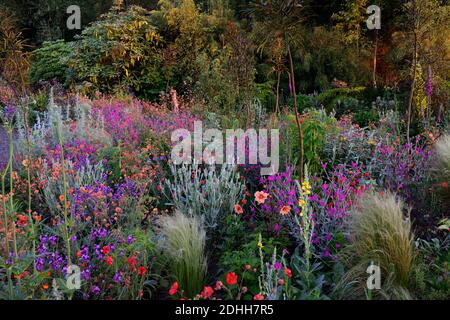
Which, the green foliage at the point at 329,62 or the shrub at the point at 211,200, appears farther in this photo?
the green foliage at the point at 329,62

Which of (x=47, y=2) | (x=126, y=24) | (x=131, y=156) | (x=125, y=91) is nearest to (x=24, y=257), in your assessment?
(x=131, y=156)

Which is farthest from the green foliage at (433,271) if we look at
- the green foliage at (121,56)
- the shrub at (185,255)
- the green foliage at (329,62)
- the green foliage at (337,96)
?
the green foliage at (121,56)

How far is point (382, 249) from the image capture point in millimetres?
2715

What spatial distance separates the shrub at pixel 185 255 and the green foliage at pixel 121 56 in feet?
27.4

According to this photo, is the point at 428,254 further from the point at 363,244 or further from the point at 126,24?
the point at 126,24

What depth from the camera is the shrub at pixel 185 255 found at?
2.83 m

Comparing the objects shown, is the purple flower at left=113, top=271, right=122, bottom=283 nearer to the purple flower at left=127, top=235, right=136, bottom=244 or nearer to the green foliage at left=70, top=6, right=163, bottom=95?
the purple flower at left=127, top=235, right=136, bottom=244

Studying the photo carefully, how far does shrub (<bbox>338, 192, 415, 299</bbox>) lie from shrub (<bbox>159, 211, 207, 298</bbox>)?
888 millimetres

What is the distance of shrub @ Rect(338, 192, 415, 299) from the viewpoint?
2.63 meters

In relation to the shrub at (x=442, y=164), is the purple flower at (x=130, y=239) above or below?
below

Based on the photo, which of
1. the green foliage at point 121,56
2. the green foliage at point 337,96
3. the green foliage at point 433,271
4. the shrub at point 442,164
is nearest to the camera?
the green foliage at point 433,271

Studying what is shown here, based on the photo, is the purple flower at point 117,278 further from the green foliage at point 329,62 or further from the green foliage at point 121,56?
the green foliage at point 329,62

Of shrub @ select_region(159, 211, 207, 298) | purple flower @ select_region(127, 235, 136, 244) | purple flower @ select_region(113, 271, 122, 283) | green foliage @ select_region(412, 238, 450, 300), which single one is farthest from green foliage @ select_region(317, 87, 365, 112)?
purple flower @ select_region(113, 271, 122, 283)

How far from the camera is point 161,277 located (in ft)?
9.34
